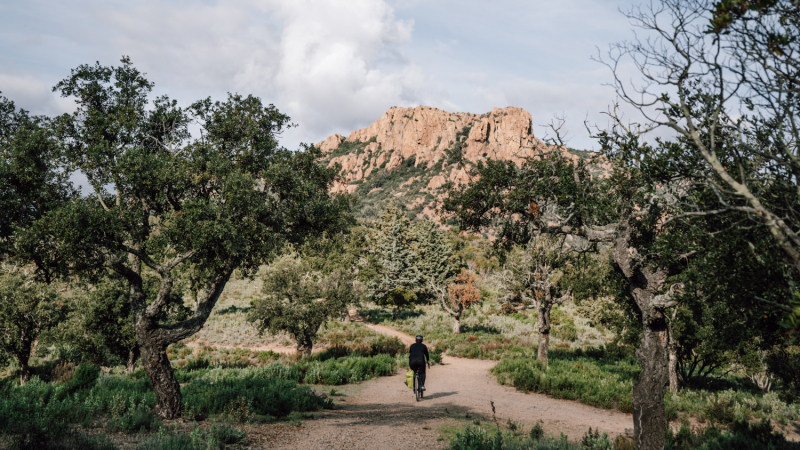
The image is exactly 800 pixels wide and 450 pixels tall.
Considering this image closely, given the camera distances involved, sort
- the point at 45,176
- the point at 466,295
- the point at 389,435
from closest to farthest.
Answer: the point at 389,435, the point at 45,176, the point at 466,295

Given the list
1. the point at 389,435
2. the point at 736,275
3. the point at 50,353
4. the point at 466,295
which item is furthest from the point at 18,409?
the point at 466,295

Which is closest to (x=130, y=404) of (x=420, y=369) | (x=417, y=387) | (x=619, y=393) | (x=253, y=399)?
(x=253, y=399)

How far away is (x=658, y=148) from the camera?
7754mm

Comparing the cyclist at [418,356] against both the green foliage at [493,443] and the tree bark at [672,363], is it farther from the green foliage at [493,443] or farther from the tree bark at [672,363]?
the tree bark at [672,363]

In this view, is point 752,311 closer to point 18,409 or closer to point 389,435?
point 389,435

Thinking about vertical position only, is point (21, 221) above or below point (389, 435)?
above

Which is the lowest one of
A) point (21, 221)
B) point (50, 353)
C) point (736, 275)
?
point (50, 353)

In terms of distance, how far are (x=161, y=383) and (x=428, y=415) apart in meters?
6.75

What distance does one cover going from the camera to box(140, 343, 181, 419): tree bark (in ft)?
29.8

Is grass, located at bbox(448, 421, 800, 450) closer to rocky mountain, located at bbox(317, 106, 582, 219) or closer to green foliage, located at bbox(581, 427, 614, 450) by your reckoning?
green foliage, located at bbox(581, 427, 614, 450)

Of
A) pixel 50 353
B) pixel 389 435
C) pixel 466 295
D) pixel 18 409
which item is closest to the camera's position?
pixel 18 409

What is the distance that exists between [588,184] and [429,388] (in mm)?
10071

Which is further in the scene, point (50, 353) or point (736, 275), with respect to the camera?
point (50, 353)

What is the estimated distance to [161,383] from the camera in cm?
912
